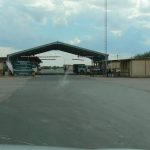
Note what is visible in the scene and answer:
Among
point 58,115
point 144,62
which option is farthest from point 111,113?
point 144,62

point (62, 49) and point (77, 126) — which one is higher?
point (62, 49)

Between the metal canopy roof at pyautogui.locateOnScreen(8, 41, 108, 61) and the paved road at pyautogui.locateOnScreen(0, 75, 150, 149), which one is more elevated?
the metal canopy roof at pyautogui.locateOnScreen(8, 41, 108, 61)

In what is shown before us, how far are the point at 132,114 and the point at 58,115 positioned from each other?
2413mm

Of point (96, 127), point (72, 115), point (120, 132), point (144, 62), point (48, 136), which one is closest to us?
point (48, 136)

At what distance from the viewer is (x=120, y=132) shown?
12891mm

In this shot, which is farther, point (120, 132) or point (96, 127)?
point (96, 127)

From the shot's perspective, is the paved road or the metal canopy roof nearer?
the paved road

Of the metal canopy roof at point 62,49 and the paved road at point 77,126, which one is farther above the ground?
the metal canopy roof at point 62,49

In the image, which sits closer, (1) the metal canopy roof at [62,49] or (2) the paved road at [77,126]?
(2) the paved road at [77,126]

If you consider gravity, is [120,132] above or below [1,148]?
below

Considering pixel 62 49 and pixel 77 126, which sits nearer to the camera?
pixel 77 126

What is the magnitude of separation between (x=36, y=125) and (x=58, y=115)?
9.14 feet

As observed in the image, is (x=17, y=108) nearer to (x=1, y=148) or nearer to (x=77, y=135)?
(x=77, y=135)

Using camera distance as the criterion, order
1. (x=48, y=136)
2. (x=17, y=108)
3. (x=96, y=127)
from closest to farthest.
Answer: (x=48, y=136)
(x=96, y=127)
(x=17, y=108)
